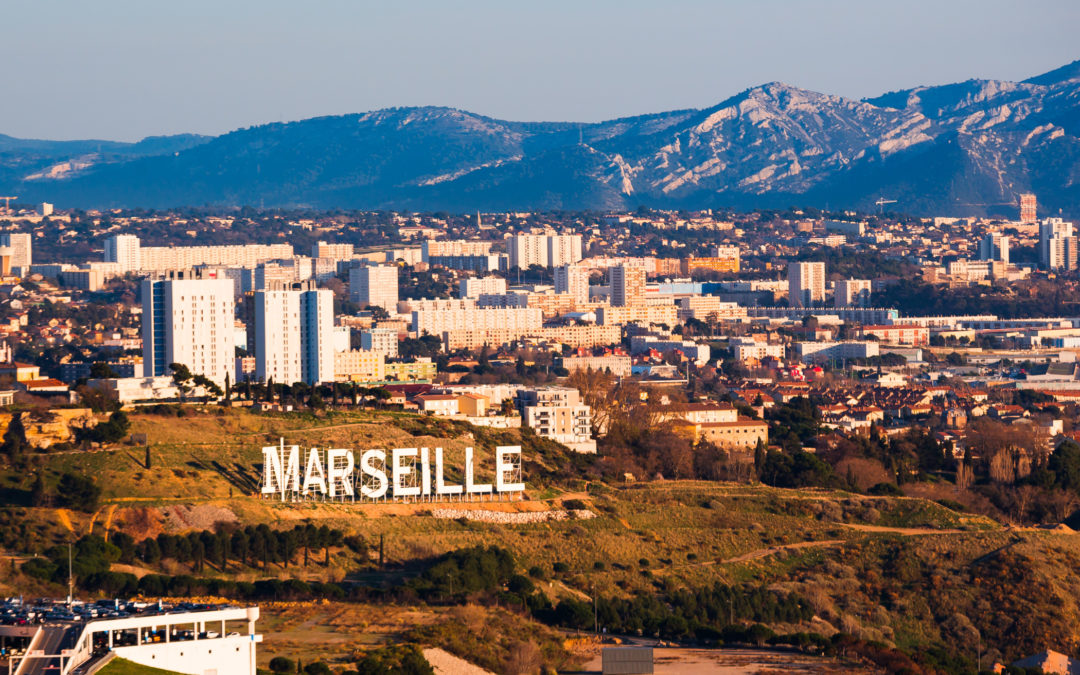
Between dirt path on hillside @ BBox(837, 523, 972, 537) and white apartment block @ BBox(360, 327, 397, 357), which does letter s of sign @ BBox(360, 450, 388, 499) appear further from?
white apartment block @ BBox(360, 327, 397, 357)

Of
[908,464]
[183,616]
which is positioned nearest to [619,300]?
[908,464]

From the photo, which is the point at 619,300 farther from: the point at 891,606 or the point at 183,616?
the point at 183,616

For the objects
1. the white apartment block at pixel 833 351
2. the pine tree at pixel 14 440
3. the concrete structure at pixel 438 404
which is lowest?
the white apartment block at pixel 833 351

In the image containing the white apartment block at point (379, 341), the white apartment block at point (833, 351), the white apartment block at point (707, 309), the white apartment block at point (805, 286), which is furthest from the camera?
the white apartment block at point (805, 286)

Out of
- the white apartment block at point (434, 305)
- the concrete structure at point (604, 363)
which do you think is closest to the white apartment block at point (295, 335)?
the concrete structure at point (604, 363)

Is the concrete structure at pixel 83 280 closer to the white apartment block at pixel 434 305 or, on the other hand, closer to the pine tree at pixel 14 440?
the white apartment block at pixel 434 305

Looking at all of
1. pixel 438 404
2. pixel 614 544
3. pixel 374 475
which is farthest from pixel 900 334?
pixel 374 475
